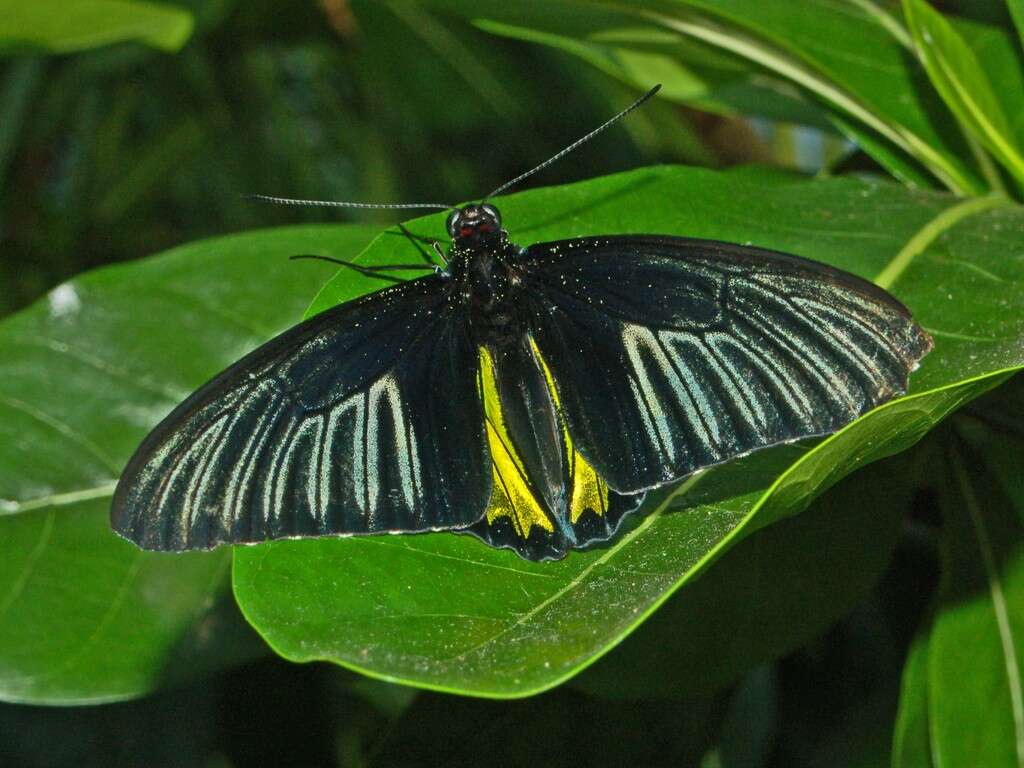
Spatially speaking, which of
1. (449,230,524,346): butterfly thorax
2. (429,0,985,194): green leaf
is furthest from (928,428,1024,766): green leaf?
(449,230,524,346): butterfly thorax

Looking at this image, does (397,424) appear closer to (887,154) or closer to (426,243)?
(426,243)

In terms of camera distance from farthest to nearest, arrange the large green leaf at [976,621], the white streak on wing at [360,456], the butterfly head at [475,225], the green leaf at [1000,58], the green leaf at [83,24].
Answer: the green leaf at [83,24]
the green leaf at [1000,58]
the large green leaf at [976,621]
the butterfly head at [475,225]
the white streak on wing at [360,456]

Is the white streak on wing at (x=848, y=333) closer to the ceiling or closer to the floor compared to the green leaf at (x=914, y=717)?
closer to the ceiling

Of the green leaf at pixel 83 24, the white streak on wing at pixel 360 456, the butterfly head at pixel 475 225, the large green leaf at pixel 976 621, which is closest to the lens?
the white streak on wing at pixel 360 456

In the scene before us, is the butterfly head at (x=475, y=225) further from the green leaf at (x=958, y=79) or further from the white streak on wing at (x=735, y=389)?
the green leaf at (x=958, y=79)

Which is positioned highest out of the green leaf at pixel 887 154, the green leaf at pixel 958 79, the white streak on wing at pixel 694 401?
the green leaf at pixel 887 154

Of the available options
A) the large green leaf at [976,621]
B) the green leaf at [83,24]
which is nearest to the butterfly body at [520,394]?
the large green leaf at [976,621]

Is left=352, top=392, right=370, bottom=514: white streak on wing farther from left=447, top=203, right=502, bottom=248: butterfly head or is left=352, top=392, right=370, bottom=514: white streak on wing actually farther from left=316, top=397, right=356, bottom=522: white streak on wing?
left=447, top=203, right=502, bottom=248: butterfly head
